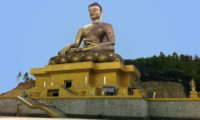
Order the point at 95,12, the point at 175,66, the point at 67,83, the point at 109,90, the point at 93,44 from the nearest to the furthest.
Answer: the point at 109,90 → the point at 67,83 → the point at 93,44 → the point at 95,12 → the point at 175,66

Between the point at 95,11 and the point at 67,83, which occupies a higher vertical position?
the point at 95,11

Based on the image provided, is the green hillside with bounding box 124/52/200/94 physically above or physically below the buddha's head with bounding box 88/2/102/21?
below

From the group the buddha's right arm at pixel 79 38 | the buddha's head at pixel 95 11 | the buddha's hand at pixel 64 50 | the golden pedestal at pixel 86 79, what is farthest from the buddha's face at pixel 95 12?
the golden pedestal at pixel 86 79

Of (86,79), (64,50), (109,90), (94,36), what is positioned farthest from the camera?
(94,36)

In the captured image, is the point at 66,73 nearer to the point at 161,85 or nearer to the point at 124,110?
the point at 124,110

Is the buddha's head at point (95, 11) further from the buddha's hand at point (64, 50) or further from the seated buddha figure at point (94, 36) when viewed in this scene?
the buddha's hand at point (64, 50)

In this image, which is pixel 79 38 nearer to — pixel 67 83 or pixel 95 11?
pixel 95 11

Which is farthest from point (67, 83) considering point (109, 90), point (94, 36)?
point (94, 36)

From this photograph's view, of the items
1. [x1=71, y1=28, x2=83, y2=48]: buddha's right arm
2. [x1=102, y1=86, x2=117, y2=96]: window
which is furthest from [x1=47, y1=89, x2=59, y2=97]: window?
[x1=71, y1=28, x2=83, y2=48]: buddha's right arm

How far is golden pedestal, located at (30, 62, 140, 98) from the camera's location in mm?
13359

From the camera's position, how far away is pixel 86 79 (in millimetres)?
14570

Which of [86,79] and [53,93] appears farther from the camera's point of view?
[86,79]

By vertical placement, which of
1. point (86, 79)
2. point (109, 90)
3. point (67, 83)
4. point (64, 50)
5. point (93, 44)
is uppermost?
point (93, 44)

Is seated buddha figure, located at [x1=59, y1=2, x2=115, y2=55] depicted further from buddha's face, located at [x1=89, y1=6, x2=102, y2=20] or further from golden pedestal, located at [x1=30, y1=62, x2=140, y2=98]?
golden pedestal, located at [x1=30, y1=62, x2=140, y2=98]
